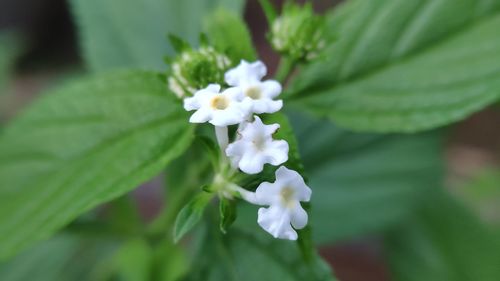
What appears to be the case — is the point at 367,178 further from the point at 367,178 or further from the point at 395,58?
the point at 395,58

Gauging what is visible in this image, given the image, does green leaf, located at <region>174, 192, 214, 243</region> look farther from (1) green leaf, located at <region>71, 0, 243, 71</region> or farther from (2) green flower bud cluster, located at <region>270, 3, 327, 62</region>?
(1) green leaf, located at <region>71, 0, 243, 71</region>

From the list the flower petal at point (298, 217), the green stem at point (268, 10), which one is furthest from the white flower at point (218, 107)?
the green stem at point (268, 10)

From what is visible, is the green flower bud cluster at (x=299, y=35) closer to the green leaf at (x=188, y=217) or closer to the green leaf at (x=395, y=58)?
the green leaf at (x=395, y=58)

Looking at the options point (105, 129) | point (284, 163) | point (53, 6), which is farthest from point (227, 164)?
point (53, 6)

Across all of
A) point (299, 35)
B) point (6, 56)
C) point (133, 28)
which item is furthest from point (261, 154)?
point (6, 56)

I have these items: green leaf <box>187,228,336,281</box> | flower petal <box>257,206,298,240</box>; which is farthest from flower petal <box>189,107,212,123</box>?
green leaf <box>187,228,336,281</box>

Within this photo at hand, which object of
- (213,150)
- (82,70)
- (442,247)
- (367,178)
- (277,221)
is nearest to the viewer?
(277,221)

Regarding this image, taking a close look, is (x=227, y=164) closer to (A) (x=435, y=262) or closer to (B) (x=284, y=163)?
(B) (x=284, y=163)
